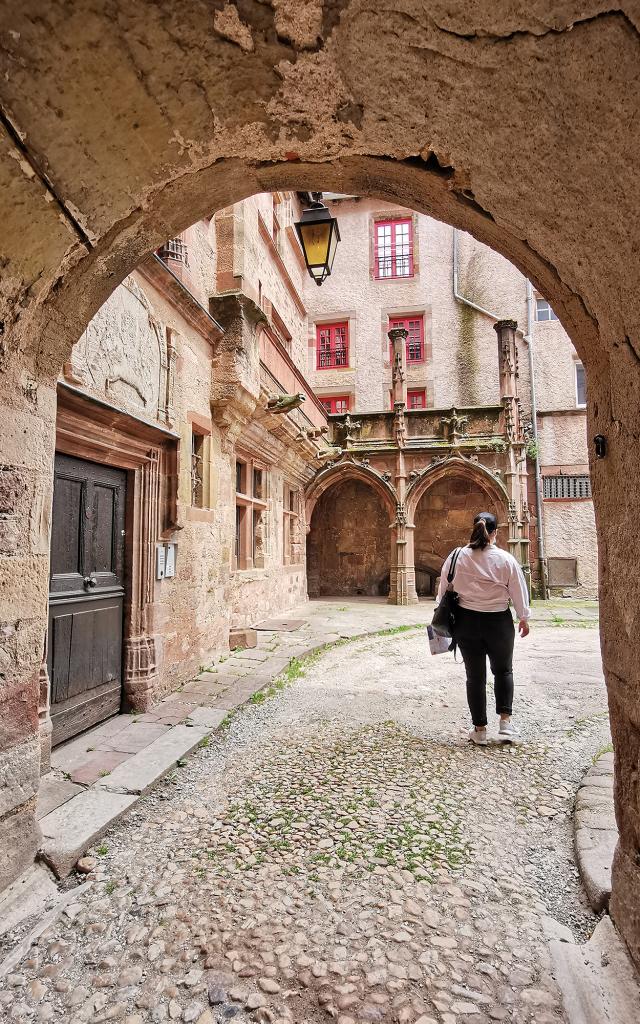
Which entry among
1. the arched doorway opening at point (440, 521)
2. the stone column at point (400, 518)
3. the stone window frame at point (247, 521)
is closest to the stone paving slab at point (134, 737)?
the stone window frame at point (247, 521)

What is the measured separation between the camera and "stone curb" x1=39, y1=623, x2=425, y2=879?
2141mm

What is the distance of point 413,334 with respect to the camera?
1700cm

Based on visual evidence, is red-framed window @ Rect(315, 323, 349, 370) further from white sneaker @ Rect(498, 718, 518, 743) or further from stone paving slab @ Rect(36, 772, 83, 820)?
stone paving slab @ Rect(36, 772, 83, 820)

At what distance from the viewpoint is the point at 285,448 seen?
9117 millimetres

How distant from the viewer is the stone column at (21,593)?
1.86 meters

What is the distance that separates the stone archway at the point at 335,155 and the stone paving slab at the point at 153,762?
2.64ft

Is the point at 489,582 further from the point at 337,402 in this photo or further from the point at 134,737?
the point at 337,402

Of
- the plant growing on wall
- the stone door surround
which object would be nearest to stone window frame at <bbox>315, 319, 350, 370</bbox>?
the plant growing on wall

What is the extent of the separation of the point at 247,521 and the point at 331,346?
11302mm

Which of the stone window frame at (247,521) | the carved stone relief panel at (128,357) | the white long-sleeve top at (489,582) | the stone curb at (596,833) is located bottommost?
the stone curb at (596,833)

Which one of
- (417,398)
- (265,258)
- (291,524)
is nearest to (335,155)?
(265,258)

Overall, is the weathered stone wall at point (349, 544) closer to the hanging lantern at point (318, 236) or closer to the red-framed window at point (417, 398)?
the red-framed window at point (417, 398)

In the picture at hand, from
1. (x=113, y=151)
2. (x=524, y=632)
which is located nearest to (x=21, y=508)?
(x=113, y=151)

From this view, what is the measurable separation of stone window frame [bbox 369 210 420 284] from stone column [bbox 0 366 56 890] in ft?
56.7
